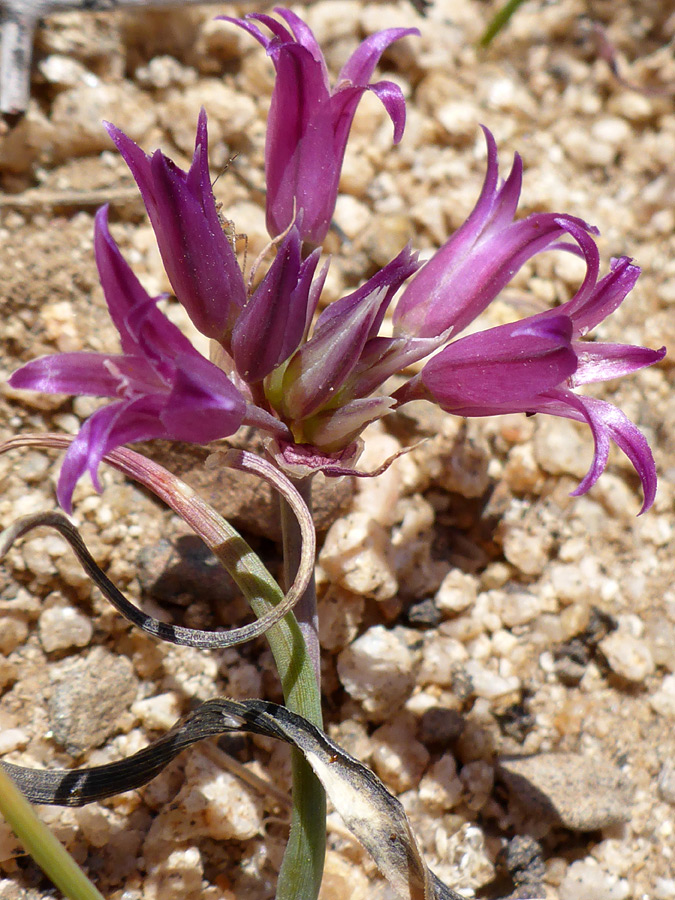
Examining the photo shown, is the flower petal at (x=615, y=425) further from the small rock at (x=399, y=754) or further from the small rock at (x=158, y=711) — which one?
the small rock at (x=158, y=711)

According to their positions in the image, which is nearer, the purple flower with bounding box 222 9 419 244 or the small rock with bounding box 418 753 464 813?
the purple flower with bounding box 222 9 419 244

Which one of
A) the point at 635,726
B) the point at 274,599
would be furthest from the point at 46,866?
the point at 635,726

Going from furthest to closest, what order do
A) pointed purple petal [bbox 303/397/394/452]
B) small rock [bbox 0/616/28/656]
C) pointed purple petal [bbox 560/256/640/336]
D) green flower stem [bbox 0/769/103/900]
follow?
small rock [bbox 0/616/28/656] < pointed purple petal [bbox 560/256/640/336] < pointed purple petal [bbox 303/397/394/452] < green flower stem [bbox 0/769/103/900]

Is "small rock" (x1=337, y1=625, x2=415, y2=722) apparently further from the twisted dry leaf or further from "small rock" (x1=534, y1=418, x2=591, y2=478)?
"small rock" (x1=534, y1=418, x2=591, y2=478)

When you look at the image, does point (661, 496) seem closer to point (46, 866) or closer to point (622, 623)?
point (622, 623)

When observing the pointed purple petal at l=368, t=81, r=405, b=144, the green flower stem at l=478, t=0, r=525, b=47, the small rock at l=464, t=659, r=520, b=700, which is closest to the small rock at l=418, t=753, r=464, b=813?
the small rock at l=464, t=659, r=520, b=700

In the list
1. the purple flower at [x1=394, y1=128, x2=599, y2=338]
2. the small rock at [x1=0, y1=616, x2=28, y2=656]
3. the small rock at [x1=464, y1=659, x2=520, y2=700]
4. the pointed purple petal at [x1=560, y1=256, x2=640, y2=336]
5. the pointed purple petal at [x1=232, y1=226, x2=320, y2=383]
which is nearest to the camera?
the pointed purple petal at [x1=232, y1=226, x2=320, y2=383]

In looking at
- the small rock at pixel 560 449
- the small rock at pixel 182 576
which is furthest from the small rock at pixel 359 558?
the small rock at pixel 560 449
